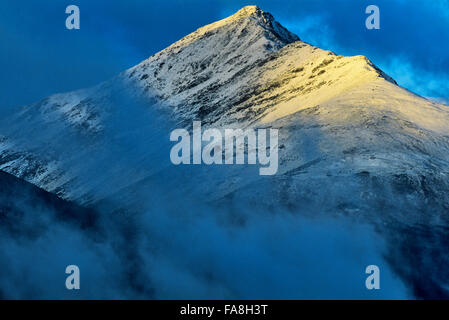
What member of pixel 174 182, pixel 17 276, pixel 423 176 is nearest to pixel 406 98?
pixel 423 176

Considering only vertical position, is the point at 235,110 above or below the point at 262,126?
above

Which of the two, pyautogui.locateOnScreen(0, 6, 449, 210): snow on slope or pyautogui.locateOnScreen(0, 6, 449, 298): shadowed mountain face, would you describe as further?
pyautogui.locateOnScreen(0, 6, 449, 210): snow on slope

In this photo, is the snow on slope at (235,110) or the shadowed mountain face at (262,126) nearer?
the shadowed mountain face at (262,126)

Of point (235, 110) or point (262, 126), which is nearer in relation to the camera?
point (262, 126)

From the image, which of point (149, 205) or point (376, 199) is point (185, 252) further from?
point (376, 199)

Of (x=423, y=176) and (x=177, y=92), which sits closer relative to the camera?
(x=423, y=176)

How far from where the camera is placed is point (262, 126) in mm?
57312

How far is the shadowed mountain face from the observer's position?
39.5 metres

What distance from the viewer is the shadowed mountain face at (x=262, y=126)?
130 feet

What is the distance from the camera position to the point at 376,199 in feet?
130
